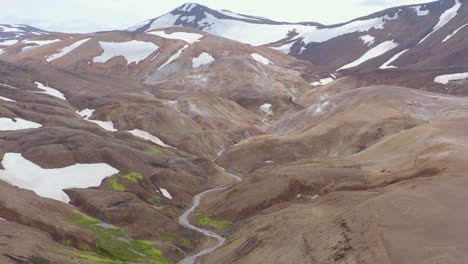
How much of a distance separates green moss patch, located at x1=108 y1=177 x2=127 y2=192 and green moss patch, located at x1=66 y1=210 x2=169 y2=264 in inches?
532

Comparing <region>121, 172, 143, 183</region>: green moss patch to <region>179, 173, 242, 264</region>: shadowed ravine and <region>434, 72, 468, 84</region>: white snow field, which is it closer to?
<region>179, 173, 242, 264</region>: shadowed ravine

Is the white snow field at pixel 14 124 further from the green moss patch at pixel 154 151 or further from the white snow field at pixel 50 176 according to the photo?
the green moss patch at pixel 154 151

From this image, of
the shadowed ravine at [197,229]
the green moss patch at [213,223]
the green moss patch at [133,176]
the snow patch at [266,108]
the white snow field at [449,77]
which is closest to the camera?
the shadowed ravine at [197,229]

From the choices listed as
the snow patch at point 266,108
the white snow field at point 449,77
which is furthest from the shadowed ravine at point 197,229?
the white snow field at point 449,77

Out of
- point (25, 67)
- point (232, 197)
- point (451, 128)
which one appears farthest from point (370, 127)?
point (25, 67)

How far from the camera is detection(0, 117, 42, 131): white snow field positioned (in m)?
105

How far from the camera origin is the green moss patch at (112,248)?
2262 inches

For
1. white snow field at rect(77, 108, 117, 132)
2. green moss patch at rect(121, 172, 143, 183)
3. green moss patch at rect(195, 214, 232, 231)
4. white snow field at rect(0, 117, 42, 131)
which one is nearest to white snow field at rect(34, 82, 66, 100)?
white snow field at rect(77, 108, 117, 132)

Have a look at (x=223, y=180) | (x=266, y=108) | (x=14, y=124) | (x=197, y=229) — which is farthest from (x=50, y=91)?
(x=197, y=229)

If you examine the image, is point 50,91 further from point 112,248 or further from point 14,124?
point 112,248

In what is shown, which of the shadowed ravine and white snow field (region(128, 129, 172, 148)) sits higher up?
the shadowed ravine

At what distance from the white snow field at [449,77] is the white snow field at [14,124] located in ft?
434

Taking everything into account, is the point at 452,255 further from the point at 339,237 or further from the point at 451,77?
the point at 451,77

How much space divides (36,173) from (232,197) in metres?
28.9
